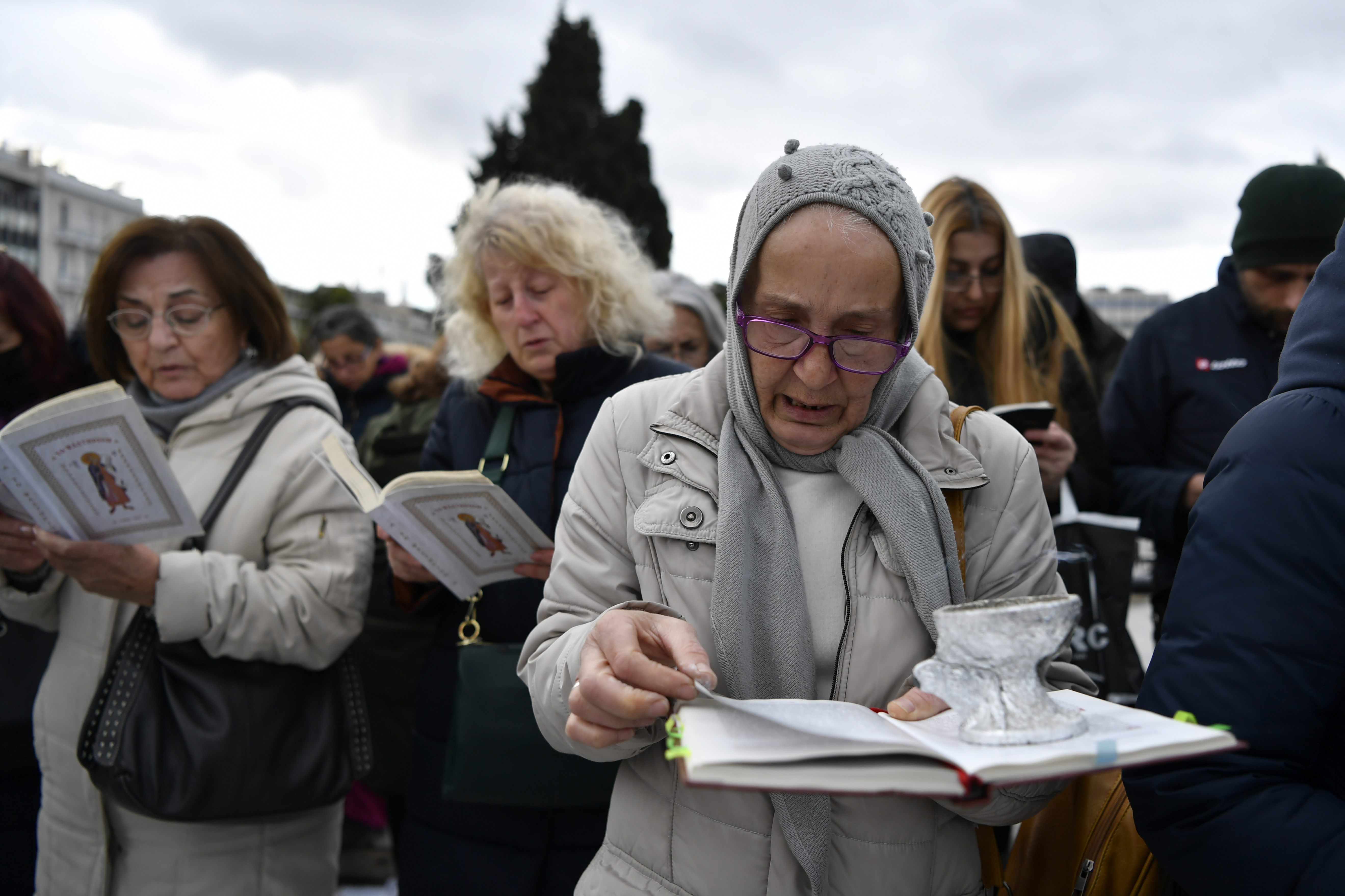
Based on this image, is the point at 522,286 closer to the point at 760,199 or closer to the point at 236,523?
the point at 236,523

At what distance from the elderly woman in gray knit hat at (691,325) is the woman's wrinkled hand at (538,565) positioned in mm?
2307

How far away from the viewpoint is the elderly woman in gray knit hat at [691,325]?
15.1 ft

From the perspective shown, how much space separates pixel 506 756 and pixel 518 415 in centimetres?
95

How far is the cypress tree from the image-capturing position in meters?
27.8

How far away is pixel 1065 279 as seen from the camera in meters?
3.98

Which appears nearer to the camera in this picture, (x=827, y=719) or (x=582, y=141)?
(x=827, y=719)

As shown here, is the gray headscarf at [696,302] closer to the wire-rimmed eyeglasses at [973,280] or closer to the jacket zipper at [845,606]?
the wire-rimmed eyeglasses at [973,280]

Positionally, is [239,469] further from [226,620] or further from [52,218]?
[52,218]

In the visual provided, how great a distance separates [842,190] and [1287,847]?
3.46 ft

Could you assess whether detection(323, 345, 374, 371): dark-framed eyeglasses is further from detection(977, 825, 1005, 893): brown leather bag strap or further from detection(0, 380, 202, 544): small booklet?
detection(977, 825, 1005, 893): brown leather bag strap

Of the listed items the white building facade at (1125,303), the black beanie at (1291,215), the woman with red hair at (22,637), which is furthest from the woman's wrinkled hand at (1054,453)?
the white building facade at (1125,303)

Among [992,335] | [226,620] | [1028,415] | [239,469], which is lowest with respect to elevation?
[226,620]

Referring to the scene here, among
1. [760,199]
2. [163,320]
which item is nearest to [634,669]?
[760,199]

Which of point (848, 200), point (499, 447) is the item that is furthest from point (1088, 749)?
point (499, 447)
